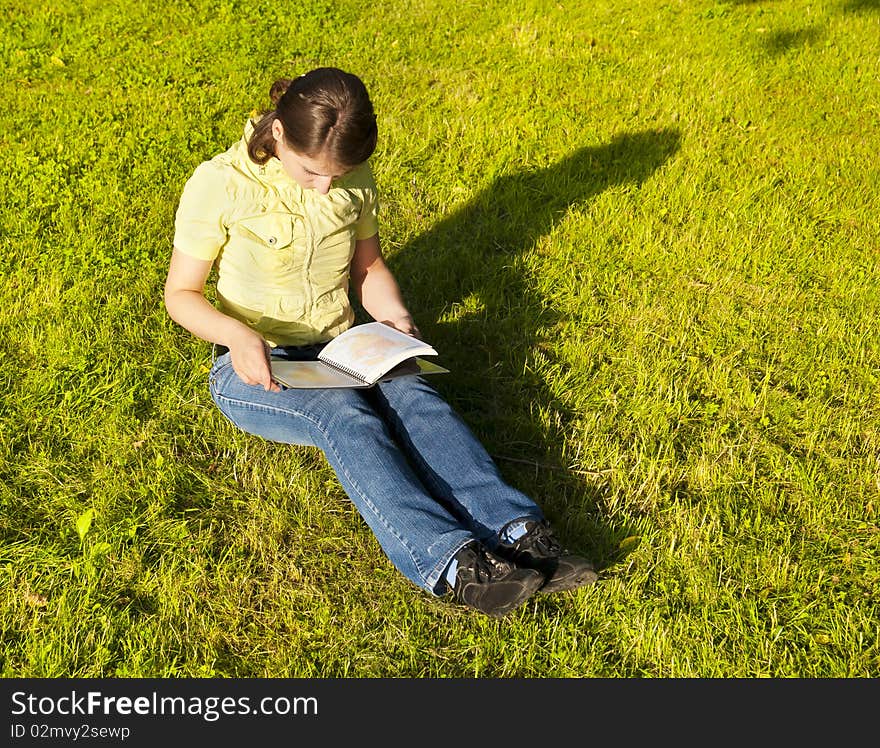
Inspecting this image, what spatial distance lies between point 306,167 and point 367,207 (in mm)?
591

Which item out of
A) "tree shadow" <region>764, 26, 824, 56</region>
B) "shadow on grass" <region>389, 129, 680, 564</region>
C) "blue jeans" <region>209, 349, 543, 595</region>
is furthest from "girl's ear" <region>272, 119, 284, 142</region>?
"tree shadow" <region>764, 26, 824, 56</region>

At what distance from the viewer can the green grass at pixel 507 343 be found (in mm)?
3420

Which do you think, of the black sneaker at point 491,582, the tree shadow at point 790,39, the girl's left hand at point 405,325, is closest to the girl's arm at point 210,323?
the girl's left hand at point 405,325

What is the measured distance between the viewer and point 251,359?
3.56 meters

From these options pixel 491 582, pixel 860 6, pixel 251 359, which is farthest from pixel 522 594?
pixel 860 6

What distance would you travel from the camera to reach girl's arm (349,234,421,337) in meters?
4.19

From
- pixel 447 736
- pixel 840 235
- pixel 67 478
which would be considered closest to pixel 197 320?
pixel 67 478

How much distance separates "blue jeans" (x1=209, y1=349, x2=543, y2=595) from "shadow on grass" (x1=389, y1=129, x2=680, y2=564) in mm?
609

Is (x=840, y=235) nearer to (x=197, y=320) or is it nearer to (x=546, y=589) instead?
(x=546, y=589)

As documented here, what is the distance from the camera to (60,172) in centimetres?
591

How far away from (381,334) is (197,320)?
2.47ft

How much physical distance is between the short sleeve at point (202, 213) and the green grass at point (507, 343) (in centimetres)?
91

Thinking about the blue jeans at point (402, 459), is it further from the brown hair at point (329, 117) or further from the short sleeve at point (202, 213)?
the brown hair at point (329, 117)

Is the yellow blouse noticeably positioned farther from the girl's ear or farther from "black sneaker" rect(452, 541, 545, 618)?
"black sneaker" rect(452, 541, 545, 618)
